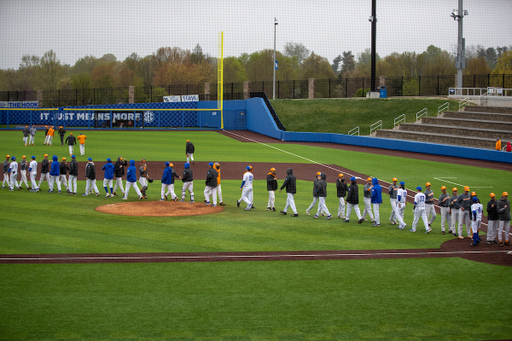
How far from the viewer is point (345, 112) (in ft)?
163

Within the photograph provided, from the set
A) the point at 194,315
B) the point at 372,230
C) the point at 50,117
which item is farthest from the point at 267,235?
the point at 50,117

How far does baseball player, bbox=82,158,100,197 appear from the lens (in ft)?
67.9

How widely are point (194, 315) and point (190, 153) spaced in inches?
833

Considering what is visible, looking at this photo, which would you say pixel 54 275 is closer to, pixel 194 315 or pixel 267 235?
pixel 194 315

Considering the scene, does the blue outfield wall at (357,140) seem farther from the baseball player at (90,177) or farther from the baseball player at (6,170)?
the baseball player at (6,170)

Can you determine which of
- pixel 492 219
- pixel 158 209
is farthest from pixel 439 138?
pixel 158 209

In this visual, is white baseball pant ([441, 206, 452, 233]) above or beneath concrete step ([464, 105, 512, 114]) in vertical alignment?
beneath

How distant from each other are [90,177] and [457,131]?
2881cm

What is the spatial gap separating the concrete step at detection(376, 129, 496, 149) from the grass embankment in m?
3.37

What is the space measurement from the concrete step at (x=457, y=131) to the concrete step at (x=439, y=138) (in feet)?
3.04

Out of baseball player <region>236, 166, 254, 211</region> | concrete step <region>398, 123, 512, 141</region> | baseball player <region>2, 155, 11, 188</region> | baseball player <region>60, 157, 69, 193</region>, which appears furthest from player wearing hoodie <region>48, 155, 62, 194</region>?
concrete step <region>398, 123, 512, 141</region>

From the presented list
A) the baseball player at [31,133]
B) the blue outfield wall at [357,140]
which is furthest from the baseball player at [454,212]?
the baseball player at [31,133]

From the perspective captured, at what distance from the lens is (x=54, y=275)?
36.4 feet

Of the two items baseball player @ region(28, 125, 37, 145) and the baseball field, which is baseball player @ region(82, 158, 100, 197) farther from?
baseball player @ region(28, 125, 37, 145)
